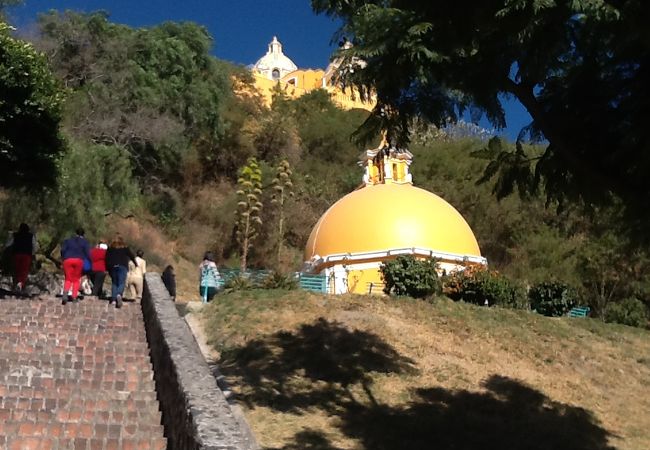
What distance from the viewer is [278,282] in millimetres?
20203

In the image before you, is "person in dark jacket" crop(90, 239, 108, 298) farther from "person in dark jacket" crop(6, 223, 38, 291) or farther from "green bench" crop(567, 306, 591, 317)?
"green bench" crop(567, 306, 591, 317)

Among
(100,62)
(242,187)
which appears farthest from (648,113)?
(242,187)

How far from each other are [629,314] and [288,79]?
5317 cm

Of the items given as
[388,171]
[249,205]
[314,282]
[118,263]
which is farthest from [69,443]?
[249,205]

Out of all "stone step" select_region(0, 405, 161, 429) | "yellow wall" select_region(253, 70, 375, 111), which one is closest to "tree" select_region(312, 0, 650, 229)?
"stone step" select_region(0, 405, 161, 429)

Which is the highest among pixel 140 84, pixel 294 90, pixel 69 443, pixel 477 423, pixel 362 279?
pixel 294 90

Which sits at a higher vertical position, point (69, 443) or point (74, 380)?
point (74, 380)

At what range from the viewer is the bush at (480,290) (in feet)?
71.5

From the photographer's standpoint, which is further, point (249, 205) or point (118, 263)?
point (249, 205)

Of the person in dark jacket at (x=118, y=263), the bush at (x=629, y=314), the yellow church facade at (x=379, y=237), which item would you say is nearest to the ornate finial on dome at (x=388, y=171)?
the yellow church facade at (x=379, y=237)

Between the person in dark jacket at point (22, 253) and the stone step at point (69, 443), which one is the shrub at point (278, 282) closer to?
the person in dark jacket at point (22, 253)

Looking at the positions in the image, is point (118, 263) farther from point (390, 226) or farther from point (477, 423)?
point (390, 226)

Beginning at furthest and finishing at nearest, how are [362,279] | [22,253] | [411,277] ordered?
[362,279], [411,277], [22,253]

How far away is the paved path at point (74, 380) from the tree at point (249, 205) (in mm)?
→ 27420
